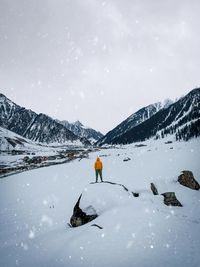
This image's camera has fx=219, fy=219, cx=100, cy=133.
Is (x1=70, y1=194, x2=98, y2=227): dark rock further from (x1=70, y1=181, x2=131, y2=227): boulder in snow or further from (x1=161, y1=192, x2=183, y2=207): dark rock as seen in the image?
(x1=161, y1=192, x2=183, y2=207): dark rock

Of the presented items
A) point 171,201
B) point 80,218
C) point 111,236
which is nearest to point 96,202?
point 80,218

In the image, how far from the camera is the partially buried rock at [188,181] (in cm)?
1825

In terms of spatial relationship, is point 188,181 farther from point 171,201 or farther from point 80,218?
point 80,218

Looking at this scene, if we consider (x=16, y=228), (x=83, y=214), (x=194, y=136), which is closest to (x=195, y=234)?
(x=83, y=214)

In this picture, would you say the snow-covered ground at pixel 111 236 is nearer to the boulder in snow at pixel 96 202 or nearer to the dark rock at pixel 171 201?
the boulder in snow at pixel 96 202

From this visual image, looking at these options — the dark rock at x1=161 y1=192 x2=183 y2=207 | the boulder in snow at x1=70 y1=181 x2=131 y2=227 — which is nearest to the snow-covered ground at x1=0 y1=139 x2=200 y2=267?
the boulder in snow at x1=70 y1=181 x2=131 y2=227

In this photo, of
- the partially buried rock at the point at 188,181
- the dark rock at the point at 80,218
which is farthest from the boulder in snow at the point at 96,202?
the partially buried rock at the point at 188,181

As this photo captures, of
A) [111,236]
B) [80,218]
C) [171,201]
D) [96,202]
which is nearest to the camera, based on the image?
[111,236]

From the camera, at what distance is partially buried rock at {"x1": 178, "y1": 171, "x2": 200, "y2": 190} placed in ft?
59.9

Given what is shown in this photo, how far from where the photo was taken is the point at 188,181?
18672 millimetres

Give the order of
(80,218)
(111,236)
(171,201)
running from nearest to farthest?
(111,236)
(80,218)
(171,201)

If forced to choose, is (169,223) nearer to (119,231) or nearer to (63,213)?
(119,231)

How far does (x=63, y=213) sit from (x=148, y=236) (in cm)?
829

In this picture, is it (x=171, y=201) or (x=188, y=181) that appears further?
(x=188, y=181)
